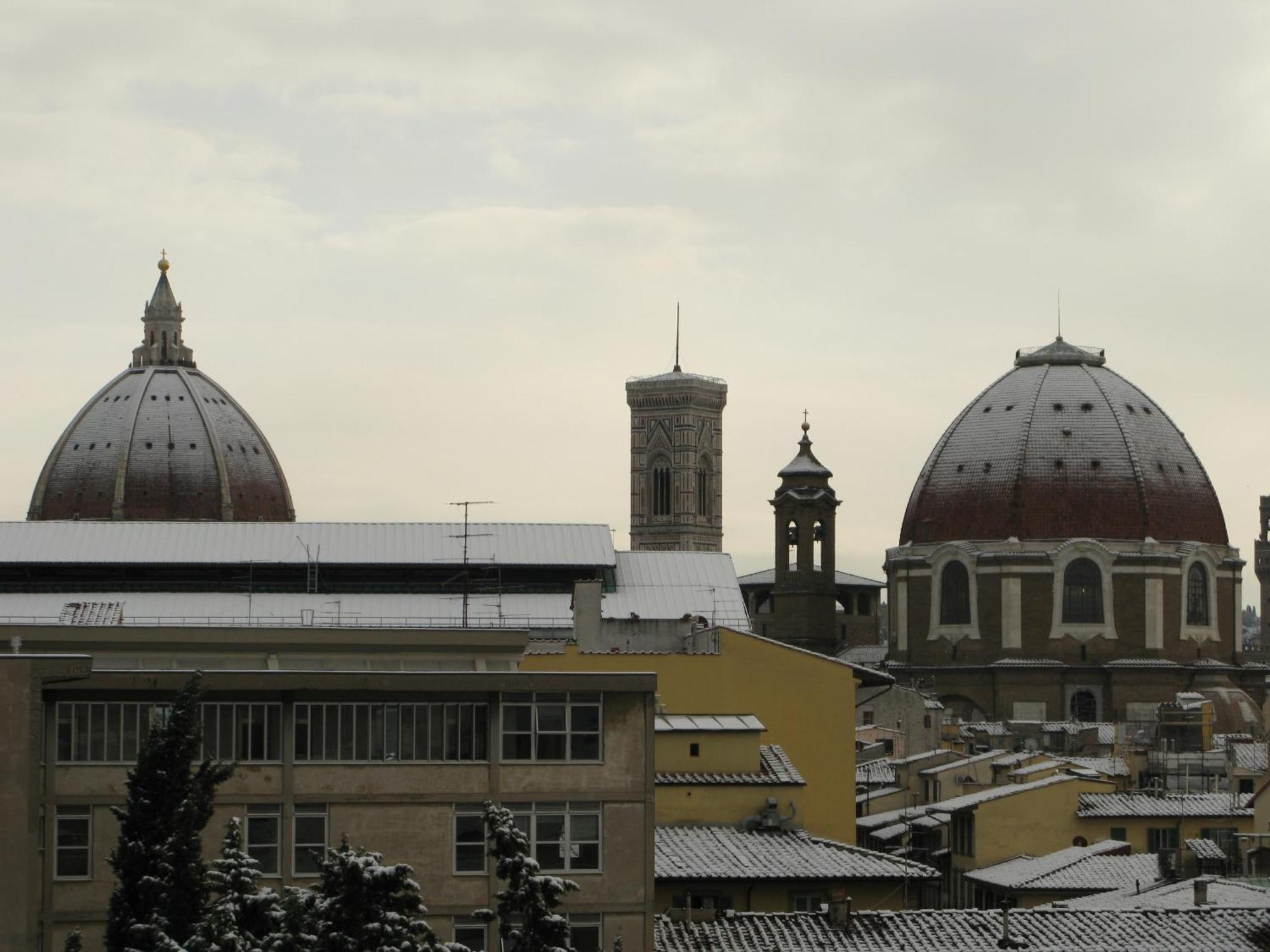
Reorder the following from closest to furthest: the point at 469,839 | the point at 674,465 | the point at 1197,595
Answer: the point at 469,839 < the point at 1197,595 < the point at 674,465

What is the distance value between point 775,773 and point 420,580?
29505 mm

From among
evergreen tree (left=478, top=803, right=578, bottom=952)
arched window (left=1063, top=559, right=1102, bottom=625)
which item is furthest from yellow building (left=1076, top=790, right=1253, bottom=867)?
arched window (left=1063, top=559, right=1102, bottom=625)

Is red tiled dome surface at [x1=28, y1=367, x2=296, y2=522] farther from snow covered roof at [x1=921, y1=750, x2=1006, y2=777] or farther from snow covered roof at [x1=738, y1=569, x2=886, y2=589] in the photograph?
A: snow covered roof at [x1=921, y1=750, x2=1006, y2=777]

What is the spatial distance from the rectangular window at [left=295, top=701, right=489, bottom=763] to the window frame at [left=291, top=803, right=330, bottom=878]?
0.53 meters

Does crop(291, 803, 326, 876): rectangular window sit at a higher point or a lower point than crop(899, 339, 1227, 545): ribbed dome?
lower

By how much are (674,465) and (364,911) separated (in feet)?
532

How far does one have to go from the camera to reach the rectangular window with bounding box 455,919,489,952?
101 feet

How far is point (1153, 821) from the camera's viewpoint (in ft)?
187

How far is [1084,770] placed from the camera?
223 ft

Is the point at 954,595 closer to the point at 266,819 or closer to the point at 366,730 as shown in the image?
the point at 366,730

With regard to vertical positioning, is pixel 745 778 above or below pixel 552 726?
below

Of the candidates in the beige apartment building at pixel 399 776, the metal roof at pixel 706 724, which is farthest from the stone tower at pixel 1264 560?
the beige apartment building at pixel 399 776

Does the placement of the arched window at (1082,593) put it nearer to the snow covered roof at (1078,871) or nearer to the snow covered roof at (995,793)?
the snow covered roof at (995,793)

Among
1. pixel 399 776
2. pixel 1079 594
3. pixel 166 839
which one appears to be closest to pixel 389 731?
pixel 399 776
